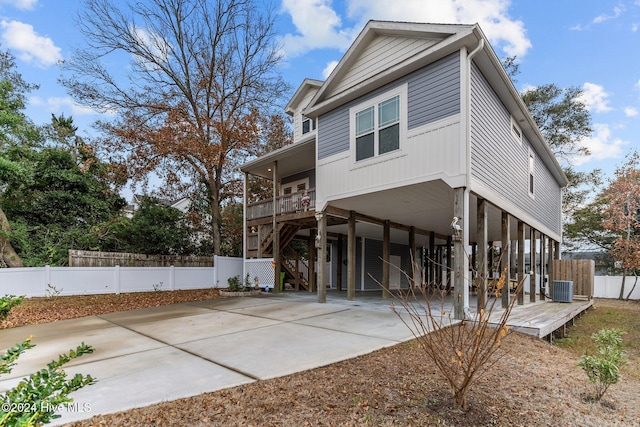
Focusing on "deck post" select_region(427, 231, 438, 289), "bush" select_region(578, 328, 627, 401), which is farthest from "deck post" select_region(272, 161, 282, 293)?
"bush" select_region(578, 328, 627, 401)

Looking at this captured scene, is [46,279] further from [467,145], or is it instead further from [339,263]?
[467,145]

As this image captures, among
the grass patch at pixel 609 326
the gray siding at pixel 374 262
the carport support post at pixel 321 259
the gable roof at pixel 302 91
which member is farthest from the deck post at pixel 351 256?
the gable roof at pixel 302 91

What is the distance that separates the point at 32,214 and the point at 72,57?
24.6ft

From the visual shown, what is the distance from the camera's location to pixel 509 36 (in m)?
15.8

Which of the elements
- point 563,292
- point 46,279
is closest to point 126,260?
point 46,279

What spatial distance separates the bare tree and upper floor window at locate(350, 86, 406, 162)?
8.52 meters

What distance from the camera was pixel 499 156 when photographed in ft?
28.2

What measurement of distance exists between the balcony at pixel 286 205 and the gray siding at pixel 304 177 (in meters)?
1.89

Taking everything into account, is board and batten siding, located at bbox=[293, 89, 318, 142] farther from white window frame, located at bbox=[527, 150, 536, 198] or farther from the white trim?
white window frame, located at bbox=[527, 150, 536, 198]

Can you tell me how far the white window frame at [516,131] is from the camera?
965 cm

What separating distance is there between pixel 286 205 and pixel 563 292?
10.3 meters

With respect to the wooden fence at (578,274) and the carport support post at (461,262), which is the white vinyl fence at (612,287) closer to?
the wooden fence at (578,274)

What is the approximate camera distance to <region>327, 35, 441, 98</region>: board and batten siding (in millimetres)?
7953

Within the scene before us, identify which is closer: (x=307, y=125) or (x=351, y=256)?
(x=351, y=256)
